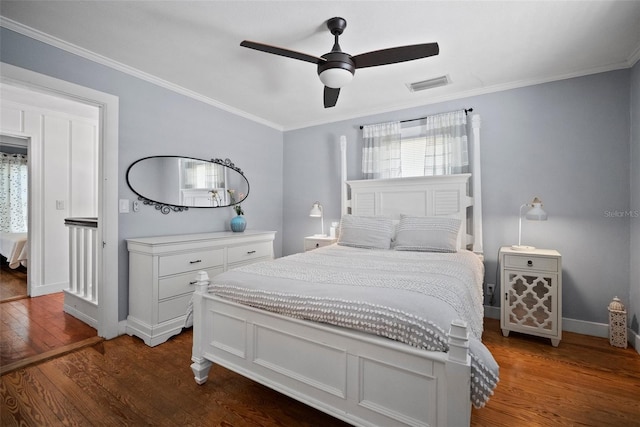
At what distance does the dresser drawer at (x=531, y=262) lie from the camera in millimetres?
2467

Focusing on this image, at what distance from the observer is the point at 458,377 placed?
108 cm

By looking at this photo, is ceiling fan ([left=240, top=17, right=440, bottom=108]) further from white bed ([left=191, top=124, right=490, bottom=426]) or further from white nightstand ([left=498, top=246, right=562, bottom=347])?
white nightstand ([left=498, top=246, right=562, bottom=347])

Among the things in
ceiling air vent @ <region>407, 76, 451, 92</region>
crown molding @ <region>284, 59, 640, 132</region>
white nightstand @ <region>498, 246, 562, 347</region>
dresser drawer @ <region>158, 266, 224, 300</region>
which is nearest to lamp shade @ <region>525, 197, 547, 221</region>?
white nightstand @ <region>498, 246, 562, 347</region>

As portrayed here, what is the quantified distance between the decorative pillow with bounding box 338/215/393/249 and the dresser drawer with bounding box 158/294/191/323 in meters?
1.65

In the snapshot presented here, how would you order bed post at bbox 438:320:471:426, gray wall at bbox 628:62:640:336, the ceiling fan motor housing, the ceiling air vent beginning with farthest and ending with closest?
the ceiling air vent
gray wall at bbox 628:62:640:336
the ceiling fan motor housing
bed post at bbox 438:320:471:426

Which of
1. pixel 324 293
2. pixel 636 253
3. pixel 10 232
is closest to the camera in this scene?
pixel 324 293

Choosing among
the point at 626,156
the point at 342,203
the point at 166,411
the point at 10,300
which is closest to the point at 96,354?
the point at 166,411

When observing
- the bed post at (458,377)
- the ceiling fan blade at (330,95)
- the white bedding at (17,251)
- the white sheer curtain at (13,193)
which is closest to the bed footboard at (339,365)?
the bed post at (458,377)

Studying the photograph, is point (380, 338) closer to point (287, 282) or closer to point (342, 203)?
point (287, 282)

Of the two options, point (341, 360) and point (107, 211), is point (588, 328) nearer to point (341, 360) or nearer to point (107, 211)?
point (341, 360)

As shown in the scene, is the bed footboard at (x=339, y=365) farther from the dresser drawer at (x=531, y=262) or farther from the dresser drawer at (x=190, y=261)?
the dresser drawer at (x=531, y=262)

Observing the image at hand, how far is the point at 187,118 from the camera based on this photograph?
320 cm

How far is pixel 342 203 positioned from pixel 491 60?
2.17 metres

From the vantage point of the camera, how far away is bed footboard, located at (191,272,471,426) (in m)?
1.12
